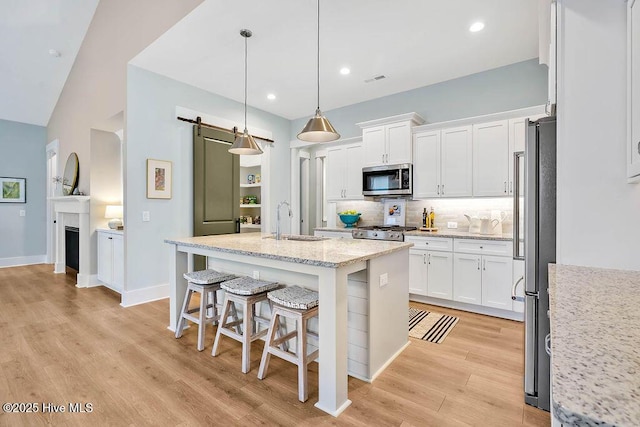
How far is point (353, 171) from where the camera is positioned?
16.2 feet

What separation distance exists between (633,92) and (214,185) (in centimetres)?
440

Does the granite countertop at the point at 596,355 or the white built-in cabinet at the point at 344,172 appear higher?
the white built-in cabinet at the point at 344,172

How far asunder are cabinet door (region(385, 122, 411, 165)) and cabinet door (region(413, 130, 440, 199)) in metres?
0.12

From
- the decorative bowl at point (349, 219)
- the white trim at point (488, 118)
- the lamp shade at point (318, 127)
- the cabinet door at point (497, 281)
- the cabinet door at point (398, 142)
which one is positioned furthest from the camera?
the decorative bowl at point (349, 219)

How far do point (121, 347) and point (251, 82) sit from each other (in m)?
3.48

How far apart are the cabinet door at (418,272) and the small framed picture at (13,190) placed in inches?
312

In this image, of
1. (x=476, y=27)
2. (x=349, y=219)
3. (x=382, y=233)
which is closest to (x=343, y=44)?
(x=476, y=27)

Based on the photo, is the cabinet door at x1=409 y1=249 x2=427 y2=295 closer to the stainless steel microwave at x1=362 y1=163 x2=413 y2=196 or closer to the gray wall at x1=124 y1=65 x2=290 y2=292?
the stainless steel microwave at x1=362 y1=163 x2=413 y2=196

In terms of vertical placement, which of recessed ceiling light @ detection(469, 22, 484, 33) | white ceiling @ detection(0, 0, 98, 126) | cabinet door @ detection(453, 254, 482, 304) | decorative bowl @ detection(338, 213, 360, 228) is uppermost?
white ceiling @ detection(0, 0, 98, 126)

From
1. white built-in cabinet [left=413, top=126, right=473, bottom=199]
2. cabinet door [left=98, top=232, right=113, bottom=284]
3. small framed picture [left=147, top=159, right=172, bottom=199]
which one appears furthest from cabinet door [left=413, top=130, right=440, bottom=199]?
cabinet door [left=98, top=232, right=113, bottom=284]

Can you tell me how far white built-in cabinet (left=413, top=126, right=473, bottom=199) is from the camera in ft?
12.4

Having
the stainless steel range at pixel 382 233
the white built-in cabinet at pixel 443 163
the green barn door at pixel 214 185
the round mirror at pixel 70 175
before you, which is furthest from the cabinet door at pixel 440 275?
the round mirror at pixel 70 175

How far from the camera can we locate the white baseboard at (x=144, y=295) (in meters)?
3.72

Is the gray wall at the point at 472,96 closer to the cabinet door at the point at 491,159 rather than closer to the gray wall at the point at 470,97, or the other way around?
the gray wall at the point at 470,97
